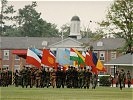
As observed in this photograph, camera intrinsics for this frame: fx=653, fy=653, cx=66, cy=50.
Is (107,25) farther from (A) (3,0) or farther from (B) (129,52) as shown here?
(A) (3,0)

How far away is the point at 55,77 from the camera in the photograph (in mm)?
43500

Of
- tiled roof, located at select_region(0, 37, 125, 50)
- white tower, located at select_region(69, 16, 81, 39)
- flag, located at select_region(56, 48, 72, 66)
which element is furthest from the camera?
white tower, located at select_region(69, 16, 81, 39)

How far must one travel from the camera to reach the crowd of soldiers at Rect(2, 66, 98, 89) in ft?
141

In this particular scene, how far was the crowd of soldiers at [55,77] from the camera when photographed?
141 ft

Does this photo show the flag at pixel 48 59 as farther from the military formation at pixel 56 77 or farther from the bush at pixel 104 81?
the bush at pixel 104 81

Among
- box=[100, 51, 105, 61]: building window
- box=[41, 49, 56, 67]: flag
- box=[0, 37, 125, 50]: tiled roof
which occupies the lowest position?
box=[41, 49, 56, 67]: flag

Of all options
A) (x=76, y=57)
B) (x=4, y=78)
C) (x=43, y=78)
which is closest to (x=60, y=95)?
(x=43, y=78)

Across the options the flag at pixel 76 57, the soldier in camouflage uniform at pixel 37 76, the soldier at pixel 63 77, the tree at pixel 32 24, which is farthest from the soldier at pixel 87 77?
the tree at pixel 32 24

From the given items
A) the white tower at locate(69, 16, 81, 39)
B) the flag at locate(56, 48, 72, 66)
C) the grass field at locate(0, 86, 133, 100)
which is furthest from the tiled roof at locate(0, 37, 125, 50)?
the grass field at locate(0, 86, 133, 100)

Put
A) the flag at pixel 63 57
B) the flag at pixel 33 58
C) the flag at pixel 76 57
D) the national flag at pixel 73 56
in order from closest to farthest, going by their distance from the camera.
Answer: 1. the flag at pixel 33 58
2. the flag at pixel 63 57
3. the national flag at pixel 73 56
4. the flag at pixel 76 57

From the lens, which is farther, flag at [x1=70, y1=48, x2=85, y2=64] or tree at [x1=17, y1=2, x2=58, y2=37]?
tree at [x1=17, y1=2, x2=58, y2=37]

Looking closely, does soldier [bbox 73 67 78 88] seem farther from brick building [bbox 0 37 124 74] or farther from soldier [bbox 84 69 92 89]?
brick building [bbox 0 37 124 74]

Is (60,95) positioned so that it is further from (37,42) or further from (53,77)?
(37,42)

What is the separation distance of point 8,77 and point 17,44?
69.4 meters
